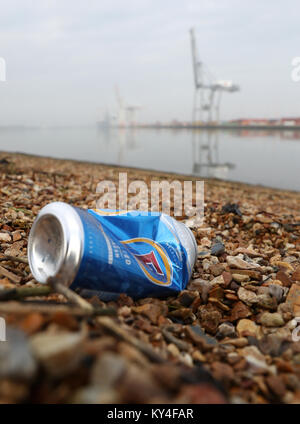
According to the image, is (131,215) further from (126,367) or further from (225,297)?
(126,367)

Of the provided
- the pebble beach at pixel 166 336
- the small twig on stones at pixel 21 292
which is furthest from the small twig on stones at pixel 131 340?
the small twig on stones at pixel 21 292

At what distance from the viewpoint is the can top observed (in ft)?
4.37

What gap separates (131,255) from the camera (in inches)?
65.3

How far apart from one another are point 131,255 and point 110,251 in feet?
0.63

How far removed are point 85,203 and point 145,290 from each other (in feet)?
8.65

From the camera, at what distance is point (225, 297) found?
192cm

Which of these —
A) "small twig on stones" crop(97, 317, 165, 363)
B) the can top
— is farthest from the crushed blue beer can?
"small twig on stones" crop(97, 317, 165, 363)

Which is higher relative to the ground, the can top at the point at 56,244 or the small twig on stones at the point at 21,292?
the can top at the point at 56,244

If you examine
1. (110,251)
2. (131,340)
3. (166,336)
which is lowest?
(166,336)

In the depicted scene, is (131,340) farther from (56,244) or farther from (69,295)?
(56,244)

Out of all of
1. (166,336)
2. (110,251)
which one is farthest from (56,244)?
(166,336)

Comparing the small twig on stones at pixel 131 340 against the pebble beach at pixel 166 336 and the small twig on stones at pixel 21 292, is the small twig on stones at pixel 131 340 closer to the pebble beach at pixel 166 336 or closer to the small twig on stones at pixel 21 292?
the pebble beach at pixel 166 336

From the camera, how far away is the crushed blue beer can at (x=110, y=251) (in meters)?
1.36
